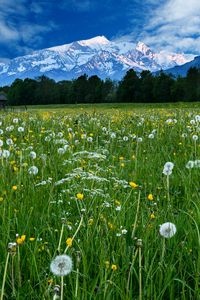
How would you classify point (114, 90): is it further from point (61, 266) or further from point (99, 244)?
point (61, 266)

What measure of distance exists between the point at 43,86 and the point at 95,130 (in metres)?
113

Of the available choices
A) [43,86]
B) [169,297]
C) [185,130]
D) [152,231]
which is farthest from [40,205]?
[43,86]

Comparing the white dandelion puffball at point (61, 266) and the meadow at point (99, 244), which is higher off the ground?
the white dandelion puffball at point (61, 266)

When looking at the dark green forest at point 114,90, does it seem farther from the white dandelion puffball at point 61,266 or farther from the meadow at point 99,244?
the white dandelion puffball at point 61,266

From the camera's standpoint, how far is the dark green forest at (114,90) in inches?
3410

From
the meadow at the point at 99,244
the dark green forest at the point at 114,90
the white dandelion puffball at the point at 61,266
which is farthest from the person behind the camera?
the dark green forest at the point at 114,90

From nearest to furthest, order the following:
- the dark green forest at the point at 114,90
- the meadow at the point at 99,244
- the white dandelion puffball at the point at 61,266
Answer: the white dandelion puffball at the point at 61,266
the meadow at the point at 99,244
the dark green forest at the point at 114,90

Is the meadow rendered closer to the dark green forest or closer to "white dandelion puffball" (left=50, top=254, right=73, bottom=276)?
"white dandelion puffball" (left=50, top=254, right=73, bottom=276)

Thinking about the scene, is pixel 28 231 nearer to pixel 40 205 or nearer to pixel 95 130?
pixel 40 205

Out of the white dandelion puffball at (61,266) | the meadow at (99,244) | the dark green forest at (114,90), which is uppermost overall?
the dark green forest at (114,90)

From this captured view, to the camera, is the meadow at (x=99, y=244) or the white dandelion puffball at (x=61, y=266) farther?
the meadow at (x=99, y=244)

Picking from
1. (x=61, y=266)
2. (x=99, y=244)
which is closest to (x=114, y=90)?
(x=99, y=244)

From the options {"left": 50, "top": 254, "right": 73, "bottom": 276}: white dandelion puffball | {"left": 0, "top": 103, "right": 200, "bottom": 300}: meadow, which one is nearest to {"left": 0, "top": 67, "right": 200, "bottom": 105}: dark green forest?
{"left": 0, "top": 103, "right": 200, "bottom": 300}: meadow

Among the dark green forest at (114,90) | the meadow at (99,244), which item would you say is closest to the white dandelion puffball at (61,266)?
the meadow at (99,244)
